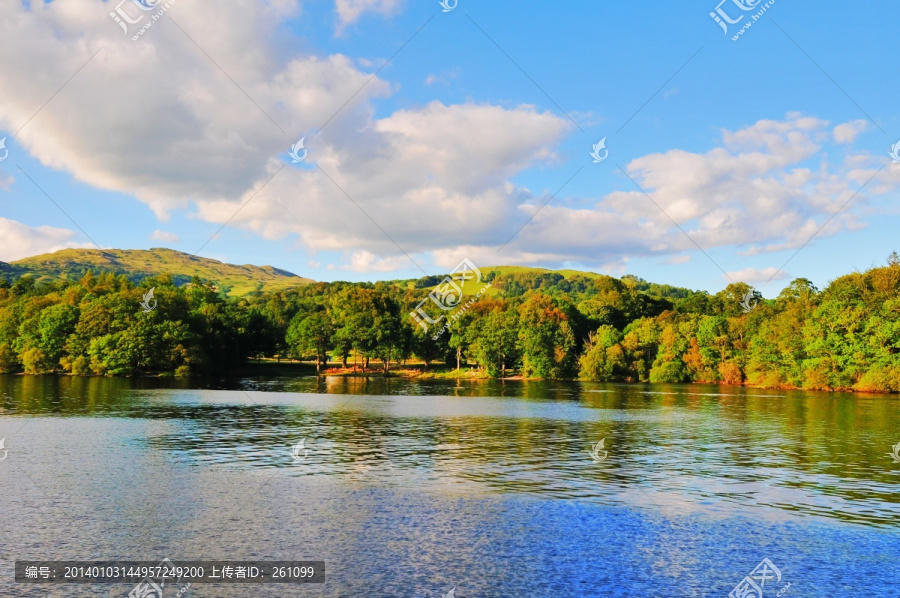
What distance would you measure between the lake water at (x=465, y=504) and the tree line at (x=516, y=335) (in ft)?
179

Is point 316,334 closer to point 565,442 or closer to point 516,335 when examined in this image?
point 516,335

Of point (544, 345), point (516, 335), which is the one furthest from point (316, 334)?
point (544, 345)

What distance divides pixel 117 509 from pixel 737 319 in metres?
116

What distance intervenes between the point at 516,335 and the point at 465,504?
109m

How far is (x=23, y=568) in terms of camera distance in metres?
15.8

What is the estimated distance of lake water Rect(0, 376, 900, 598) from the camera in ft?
52.9

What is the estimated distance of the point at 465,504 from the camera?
2262 centimetres

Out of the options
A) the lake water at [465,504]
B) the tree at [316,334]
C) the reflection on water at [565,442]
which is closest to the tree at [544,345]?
the tree at [316,334]

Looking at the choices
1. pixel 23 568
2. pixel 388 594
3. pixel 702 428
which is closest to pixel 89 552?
pixel 23 568

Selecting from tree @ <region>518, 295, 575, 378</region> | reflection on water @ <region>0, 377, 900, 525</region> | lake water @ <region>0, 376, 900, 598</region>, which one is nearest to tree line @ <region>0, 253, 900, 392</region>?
tree @ <region>518, 295, 575, 378</region>

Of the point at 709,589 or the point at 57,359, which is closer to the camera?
the point at 709,589

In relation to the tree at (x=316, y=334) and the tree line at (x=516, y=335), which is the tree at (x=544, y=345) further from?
the tree at (x=316, y=334)

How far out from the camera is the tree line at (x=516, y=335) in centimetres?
9500

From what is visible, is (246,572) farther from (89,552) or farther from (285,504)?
(285,504)
